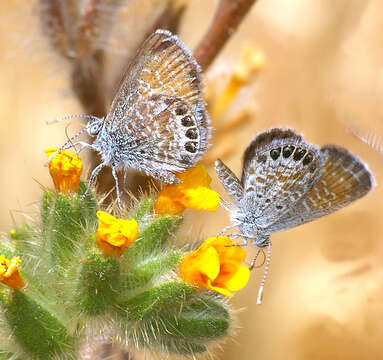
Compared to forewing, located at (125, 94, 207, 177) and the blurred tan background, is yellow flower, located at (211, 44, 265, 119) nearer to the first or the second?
the blurred tan background

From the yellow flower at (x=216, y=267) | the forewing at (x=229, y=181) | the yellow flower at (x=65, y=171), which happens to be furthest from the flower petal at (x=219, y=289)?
the yellow flower at (x=65, y=171)

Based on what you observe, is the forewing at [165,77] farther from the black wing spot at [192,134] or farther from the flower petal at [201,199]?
the flower petal at [201,199]

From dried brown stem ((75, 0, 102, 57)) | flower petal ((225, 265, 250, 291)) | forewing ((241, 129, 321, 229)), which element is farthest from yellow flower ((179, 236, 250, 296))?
dried brown stem ((75, 0, 102, 57))

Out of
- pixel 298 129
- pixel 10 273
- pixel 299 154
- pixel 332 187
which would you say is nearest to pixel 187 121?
pixel 299 154

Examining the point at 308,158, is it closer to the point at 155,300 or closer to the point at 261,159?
the point at 261,159

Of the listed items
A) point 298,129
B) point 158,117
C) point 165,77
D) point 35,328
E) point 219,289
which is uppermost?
point 165,77

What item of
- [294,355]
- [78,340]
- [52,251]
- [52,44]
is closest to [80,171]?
[52,251]
